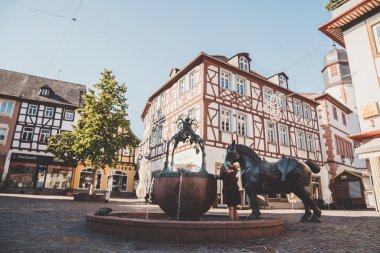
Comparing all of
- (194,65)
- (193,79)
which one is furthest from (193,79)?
(194,65)

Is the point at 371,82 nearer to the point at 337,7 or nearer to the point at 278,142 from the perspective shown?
the point at 337,7

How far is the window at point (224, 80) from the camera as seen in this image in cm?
1692

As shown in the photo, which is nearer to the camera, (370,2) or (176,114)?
(370,2)

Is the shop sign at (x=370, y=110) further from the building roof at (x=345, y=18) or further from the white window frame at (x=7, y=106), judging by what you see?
the white window frame at (x=7, y=106)

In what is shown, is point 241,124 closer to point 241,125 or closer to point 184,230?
point 241,125

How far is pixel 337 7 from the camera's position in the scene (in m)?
12.1

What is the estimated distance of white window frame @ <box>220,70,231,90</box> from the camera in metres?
16.9

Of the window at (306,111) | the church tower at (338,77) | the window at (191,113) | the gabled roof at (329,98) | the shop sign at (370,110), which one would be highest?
the church tower at (338,77)

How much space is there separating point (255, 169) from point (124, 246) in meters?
3.73

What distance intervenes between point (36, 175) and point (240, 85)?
21.0m

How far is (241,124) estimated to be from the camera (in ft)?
55.8

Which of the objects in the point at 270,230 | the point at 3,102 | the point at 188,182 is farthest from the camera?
the point at 3,102

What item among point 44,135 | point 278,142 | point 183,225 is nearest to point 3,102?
point 44,135

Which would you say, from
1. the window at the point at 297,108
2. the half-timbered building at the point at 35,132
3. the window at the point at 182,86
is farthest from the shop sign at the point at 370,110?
the half-timbered building at the point at 35,132
